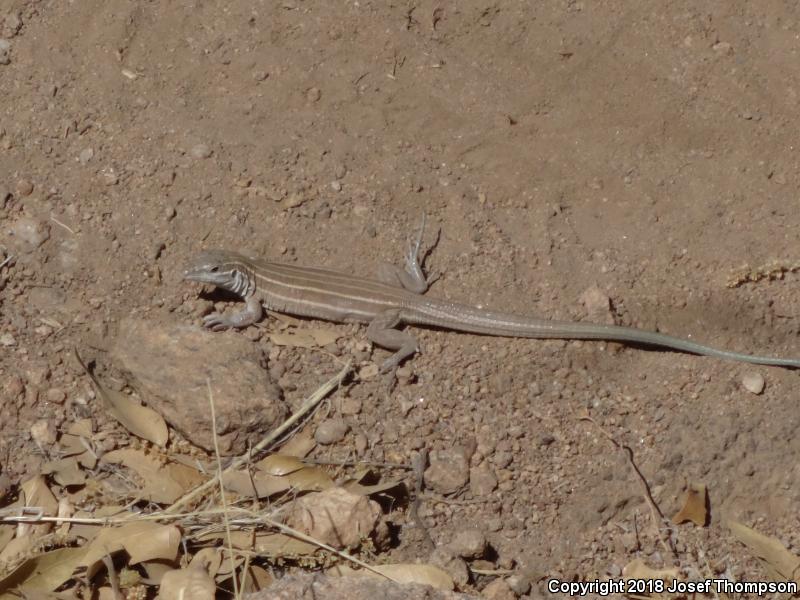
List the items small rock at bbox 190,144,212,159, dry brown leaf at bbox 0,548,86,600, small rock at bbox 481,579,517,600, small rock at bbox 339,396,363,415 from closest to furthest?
dry brown leaf at bbox 0,548,86,600 → small rock at bbox 481,579,517,600 → small rock at bbox 339,396,363,415 → small rock at bbox 190,144,212,159

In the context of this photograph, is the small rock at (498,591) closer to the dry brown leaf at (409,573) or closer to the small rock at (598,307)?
the dry brown leaf at (409,573)

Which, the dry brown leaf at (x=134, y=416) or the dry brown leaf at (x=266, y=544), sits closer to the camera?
the dry brown leaf at (x=266, y=544)

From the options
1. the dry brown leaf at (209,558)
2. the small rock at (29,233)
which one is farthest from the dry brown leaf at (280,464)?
the small rock at (29,233)

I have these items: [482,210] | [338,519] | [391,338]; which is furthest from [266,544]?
[482,210]

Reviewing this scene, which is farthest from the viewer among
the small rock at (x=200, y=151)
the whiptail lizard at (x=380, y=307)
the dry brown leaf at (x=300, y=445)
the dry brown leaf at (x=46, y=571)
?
the small rock at (x=200, y=151)

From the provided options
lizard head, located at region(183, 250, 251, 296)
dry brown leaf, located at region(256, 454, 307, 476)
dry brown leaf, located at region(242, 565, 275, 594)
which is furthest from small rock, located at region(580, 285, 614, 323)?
dry brown leaf, located at region(242, 565, 275, 594)

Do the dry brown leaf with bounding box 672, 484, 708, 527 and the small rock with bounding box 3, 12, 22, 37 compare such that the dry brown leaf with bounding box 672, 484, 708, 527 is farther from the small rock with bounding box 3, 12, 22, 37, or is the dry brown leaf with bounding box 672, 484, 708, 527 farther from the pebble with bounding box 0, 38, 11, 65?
the small rock with bounding box 3, 12, 22, 37

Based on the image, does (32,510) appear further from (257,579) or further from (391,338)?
(391,338)
